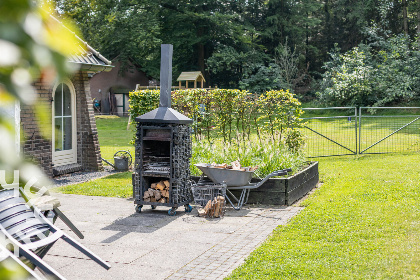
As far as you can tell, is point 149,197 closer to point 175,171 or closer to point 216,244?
point 175,171

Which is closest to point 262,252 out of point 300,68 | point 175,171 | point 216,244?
point 216,244

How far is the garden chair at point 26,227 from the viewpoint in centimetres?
394

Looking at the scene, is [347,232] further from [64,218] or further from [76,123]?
[76,123]

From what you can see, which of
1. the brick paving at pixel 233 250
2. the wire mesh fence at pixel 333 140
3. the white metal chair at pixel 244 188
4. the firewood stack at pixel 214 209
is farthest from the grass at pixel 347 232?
the wire mesh fence at pixel 333 140

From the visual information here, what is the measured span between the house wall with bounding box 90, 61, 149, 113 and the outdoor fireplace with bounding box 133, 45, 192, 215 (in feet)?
94.4

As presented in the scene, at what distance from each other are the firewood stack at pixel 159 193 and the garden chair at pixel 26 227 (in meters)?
3.39

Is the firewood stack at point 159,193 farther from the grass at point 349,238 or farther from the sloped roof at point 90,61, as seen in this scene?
the sloped roof at point 90,61

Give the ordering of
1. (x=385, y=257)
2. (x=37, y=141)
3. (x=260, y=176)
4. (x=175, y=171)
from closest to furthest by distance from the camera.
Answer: (x=385, y=257) < (x=175, y=171) < (x=260, y=176) < (x=37, y=141)

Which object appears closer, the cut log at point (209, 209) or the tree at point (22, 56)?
the tree at point (22, 56)

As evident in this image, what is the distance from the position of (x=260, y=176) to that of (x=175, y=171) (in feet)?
6.33

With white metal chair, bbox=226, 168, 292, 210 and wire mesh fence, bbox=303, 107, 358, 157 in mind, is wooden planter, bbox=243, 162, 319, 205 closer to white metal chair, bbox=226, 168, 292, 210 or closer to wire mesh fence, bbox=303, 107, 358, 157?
white metal chair, bbox=226, 168, 292, 210

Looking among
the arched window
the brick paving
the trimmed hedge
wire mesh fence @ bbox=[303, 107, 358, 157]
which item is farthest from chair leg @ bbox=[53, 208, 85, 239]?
wire mesh fence @ bbox=[303, 107, 358, 157]

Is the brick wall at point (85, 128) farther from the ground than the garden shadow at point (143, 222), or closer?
farther from the ground

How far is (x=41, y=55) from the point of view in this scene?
62 centimetres
